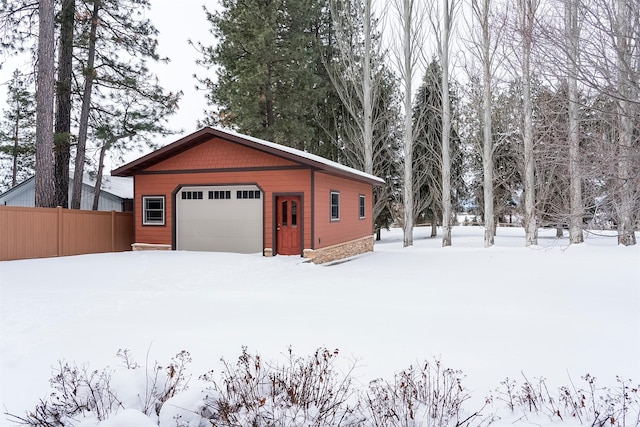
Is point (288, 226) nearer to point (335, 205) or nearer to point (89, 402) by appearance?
point (335, 205)

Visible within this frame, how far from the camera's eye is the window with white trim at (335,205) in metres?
14.6

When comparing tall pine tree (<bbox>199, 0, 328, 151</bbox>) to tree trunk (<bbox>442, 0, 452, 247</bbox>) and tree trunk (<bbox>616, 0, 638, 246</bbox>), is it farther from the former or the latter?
tree trunk (<bbox>616, 0, 638, 246</bbox>)

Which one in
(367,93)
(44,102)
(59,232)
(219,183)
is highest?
(367,93)

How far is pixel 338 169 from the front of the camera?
13.3m

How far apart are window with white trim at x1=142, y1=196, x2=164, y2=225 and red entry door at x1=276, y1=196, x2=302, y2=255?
14.6 feet

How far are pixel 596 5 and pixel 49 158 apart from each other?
1514 cm

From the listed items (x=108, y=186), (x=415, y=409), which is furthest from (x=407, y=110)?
(x=415, y=409)

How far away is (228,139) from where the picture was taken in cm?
1316

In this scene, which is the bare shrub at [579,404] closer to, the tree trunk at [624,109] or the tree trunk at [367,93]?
the tree trunk at [624,109]

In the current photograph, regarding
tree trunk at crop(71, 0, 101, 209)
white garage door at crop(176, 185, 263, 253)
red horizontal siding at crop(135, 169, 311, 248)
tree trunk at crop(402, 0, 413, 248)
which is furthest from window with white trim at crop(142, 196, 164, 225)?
tree trunk at crop(402, 0, 413, 248)

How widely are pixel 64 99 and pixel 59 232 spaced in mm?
6910

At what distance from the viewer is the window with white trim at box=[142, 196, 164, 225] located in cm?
1453

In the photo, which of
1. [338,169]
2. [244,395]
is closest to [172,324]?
[244,395]

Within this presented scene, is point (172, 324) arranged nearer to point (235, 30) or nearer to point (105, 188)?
point (235, 30)
